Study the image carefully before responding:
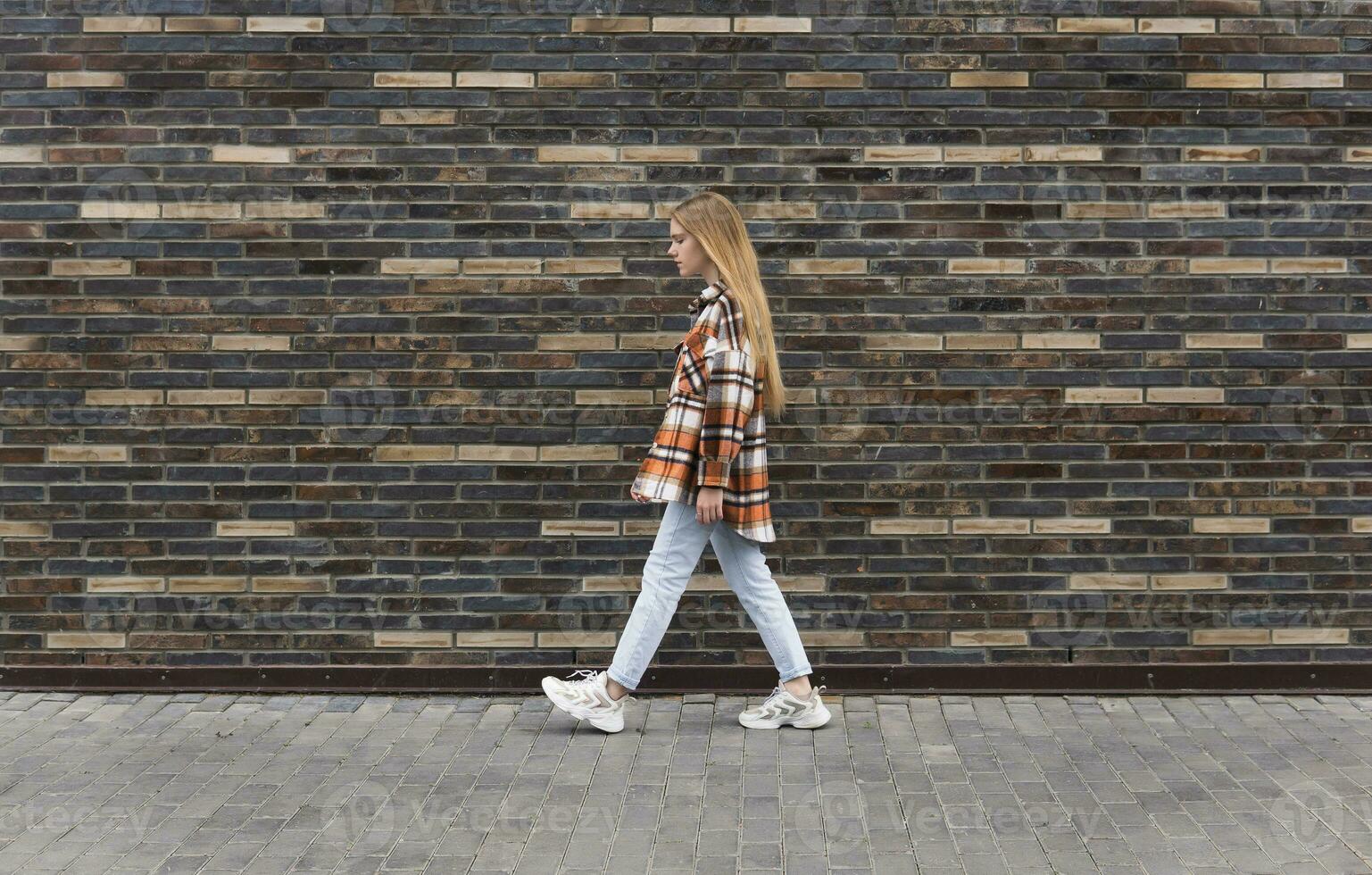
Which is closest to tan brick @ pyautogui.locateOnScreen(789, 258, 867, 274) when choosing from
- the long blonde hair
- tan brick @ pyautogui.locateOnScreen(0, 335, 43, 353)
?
the long blonde hair

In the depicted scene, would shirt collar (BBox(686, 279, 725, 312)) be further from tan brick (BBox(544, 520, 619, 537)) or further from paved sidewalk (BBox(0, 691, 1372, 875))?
paved sidewalk (BBox(0, 691, 1372, 875))

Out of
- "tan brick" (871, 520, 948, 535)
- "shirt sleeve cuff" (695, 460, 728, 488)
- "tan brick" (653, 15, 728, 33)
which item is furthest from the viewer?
"tan brick" (871, 520, 948, 535)

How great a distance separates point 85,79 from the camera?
18.0ft

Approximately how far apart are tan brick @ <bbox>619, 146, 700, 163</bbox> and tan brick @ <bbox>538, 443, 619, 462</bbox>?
1.19 m

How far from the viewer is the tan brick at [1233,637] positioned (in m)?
5.58

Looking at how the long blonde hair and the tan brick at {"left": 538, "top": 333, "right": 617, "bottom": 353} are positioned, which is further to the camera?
the tan brick at {"left": 538, "top": 333, "right": 617, "bottom": 353}

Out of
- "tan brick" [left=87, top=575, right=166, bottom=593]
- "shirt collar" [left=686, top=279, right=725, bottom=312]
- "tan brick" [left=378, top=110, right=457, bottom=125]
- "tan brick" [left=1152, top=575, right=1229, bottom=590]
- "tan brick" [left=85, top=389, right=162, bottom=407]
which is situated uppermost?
"tan brick" [left=378, top=110, right=457, bottom=125]

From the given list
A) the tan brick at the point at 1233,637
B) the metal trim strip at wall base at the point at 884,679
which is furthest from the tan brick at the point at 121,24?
the tan brick at the point at 1233,637

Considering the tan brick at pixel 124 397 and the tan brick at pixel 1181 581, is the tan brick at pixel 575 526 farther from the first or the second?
the tan brick at pixel 1181 581

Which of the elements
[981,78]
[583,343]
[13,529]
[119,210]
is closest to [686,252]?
[583,343]

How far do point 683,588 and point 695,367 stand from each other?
87 centimetres

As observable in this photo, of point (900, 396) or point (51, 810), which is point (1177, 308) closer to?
point (900, 396)

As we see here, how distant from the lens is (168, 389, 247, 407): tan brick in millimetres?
5570

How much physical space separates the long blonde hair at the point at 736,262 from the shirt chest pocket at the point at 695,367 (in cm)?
18
